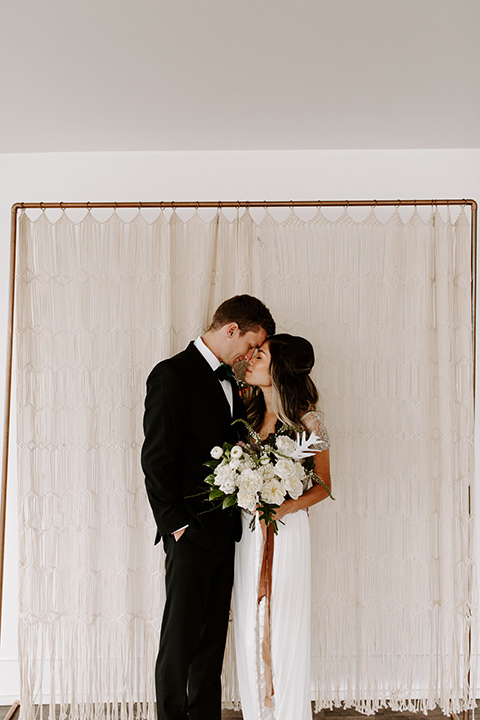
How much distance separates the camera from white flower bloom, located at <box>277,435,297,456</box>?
94.9 inches

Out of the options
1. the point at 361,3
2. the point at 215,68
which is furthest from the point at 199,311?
the point at 361,3

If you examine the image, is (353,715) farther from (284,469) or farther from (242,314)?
(242,314)

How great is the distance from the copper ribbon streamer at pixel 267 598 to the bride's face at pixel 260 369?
2.10ft

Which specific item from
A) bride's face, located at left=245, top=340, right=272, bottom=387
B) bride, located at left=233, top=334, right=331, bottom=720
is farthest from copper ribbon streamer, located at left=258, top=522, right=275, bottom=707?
bride's face, located at left=245, top=340, right=272, bottom=387

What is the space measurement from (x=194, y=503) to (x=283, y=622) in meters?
0.63

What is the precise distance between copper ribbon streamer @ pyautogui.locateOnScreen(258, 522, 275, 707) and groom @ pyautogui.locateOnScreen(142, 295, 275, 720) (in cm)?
18

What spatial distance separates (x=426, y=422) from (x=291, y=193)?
1.47 m

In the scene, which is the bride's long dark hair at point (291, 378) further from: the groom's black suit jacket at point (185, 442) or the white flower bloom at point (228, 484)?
the white flower bloom at point (228, 484)

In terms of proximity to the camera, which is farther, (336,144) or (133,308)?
(336,144)

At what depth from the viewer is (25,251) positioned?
A: 3.07m

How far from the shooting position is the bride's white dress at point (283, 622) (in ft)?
8.19

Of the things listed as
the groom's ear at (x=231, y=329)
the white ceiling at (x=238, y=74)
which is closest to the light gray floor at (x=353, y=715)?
the groom's ear at (x=231, y=329)

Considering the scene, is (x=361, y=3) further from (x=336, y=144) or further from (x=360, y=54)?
(x=336, y=144)

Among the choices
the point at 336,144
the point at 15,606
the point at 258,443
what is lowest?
the point at 15,606
